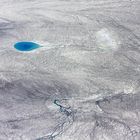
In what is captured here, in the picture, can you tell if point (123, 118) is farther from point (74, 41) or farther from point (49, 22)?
point (49, 22)

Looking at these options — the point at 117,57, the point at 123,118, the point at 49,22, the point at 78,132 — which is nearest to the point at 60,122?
the point at 78,132

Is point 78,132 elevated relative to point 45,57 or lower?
lower

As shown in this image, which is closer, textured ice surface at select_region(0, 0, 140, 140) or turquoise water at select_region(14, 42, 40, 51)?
textured ice surface at select_region(0, 0, 140, 140)

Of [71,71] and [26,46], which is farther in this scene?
[26,46]

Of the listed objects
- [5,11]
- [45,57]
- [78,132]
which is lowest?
[78,132]
